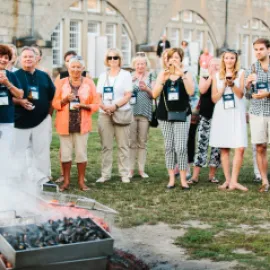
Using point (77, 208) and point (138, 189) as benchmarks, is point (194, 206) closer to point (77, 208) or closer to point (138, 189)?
point (138, 189)

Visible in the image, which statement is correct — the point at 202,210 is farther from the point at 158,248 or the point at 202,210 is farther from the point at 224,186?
the point at 158,248

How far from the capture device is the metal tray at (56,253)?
4461 mm

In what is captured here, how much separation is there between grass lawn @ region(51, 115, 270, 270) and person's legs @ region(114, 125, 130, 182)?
0.19 metres

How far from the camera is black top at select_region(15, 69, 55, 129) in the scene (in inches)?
351

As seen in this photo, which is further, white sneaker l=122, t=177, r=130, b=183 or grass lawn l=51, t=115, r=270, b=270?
white sneaker l=122, t=177, r=130, b=183

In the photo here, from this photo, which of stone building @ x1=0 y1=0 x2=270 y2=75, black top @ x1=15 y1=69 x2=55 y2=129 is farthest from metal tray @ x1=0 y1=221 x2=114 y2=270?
stone building @ x1=0 y1=0 x2=270 y2=75

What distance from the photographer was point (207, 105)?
9.89m

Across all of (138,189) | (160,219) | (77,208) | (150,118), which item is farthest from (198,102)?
Answer: (77,208)

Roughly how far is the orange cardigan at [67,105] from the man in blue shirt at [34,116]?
0.27 meters

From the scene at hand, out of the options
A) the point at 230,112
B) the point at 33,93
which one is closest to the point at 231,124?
the point at 230,112

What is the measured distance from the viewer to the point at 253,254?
6305mm

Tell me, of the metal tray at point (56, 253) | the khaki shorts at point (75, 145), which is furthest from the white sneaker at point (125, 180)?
the metal tray at point (56, 253)

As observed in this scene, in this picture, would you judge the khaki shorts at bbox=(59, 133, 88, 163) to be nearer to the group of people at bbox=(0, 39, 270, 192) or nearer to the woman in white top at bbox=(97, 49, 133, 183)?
the group of people at bbox=(0, 39, 270, 192)

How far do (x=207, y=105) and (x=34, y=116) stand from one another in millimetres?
2464
